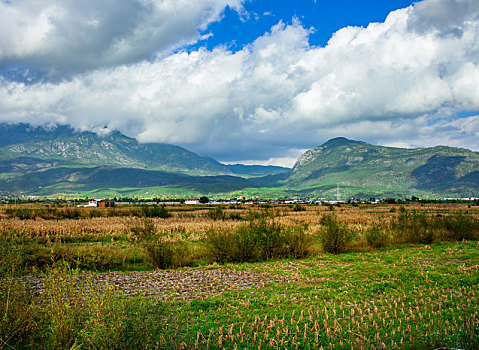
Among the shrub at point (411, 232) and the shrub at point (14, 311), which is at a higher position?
the shrub at point (14, 311)

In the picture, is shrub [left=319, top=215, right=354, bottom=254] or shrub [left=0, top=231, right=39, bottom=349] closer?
shrub [left=0, top=231, right=39, bottom=349]

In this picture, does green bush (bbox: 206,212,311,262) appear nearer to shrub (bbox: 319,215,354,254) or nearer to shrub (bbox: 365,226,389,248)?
shrub (bbox: 319,215,354,254)

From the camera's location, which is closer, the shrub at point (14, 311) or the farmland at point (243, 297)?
the farmland at point (243, 297)

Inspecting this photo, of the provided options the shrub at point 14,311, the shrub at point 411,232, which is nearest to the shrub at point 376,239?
the shrub at point 411,232

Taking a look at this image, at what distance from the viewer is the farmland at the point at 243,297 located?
19.9ft

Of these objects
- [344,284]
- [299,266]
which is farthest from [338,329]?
[299,266]

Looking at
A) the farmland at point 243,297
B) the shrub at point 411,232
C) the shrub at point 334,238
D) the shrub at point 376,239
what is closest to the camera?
the farmland at point 243,297

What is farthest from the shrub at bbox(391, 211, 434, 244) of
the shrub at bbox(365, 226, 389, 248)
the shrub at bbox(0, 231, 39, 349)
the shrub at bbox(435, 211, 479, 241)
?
the shrub at bbox(0, 231, 39, 349)

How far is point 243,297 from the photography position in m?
10.8

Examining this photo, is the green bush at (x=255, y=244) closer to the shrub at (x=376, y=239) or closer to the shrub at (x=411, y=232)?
the shrub at (x=376, y=239)

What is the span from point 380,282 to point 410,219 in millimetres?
17512

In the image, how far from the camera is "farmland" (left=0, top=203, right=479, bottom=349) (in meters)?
6.07

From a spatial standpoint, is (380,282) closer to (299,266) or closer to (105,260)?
(299,266)

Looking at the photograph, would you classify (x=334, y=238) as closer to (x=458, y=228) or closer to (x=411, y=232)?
(x=411, y=232)
